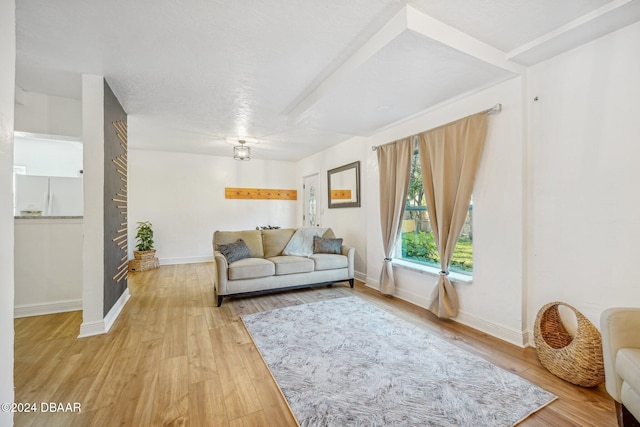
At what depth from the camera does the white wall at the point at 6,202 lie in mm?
1098

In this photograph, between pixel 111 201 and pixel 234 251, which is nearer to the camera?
pixel 111 201

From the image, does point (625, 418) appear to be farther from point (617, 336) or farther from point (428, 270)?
point (428, 270)

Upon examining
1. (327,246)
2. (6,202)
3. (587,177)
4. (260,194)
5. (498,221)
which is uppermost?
(260,194)

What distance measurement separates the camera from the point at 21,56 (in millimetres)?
2229

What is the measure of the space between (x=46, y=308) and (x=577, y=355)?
4994mm

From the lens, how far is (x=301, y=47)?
6.84 ft

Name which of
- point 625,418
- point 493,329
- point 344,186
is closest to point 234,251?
point 344,186

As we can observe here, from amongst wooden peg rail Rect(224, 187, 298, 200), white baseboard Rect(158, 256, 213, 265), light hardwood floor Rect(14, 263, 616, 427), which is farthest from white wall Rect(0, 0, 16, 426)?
wooden peg rail Rect(224, 187, 298, 200)

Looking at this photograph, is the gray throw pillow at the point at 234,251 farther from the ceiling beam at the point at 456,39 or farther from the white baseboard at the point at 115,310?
the ceiling beam at the point at 456,39

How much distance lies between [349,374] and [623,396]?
1.43 meters

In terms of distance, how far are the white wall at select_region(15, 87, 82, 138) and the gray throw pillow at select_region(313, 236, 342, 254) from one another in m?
3.42

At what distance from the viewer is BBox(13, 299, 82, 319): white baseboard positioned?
285 centimetres

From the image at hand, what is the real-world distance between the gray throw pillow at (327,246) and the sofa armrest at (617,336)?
3053mm

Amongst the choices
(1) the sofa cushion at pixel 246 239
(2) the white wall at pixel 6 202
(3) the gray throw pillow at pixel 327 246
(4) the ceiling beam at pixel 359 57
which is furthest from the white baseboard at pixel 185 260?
(2) the white wall at pixel 6 202
